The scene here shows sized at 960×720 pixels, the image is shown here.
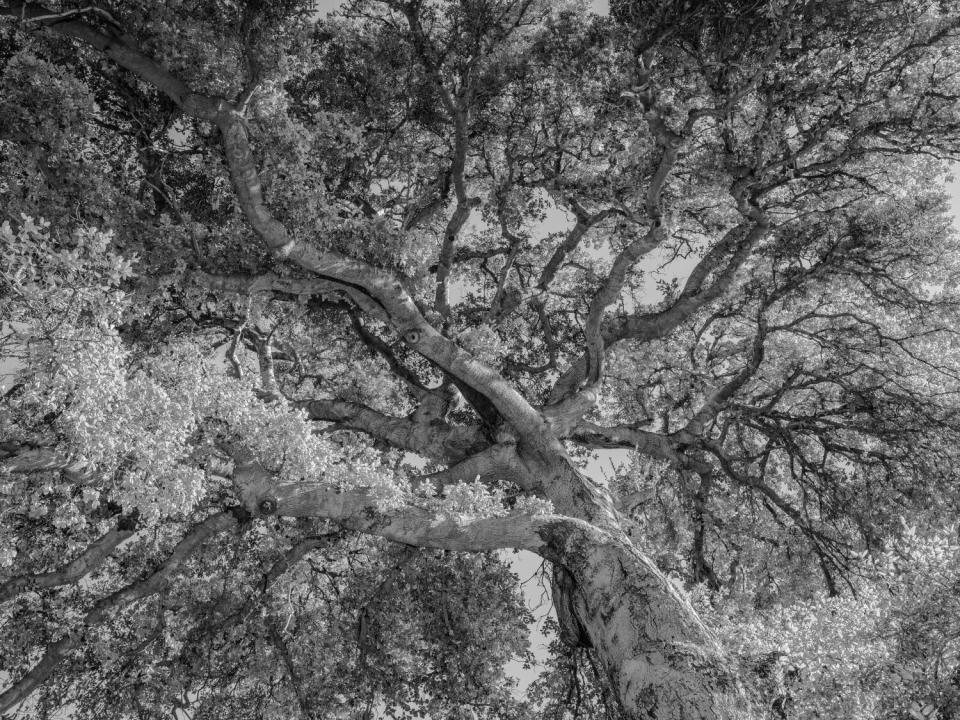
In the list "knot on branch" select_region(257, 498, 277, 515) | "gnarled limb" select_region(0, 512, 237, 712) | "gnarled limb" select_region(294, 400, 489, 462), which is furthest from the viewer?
"gnarled limb" select_region(294, 400, 489, 462)

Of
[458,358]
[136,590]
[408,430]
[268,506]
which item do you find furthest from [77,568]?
[458,358]

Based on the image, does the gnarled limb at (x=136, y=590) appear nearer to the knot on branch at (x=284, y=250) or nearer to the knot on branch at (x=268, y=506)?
the knot on branch at (x=268, y=506)

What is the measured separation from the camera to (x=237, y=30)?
8977 millimetres

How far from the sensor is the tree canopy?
6.39 m

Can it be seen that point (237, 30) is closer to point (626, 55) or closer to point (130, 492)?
point (626, 55)

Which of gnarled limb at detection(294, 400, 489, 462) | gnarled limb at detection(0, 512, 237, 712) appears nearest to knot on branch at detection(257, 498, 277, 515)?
gnarled limb at detection(0, 512, 237, 712)

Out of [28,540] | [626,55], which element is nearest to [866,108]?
[626,55]

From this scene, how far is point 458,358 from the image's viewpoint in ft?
31.6

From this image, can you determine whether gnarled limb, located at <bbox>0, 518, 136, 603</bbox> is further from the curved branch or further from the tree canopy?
the curved branch

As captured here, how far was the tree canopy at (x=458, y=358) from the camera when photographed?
6391 mm

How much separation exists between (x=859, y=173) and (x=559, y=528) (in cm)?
842

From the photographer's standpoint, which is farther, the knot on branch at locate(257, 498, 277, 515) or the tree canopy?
the knot on branch at locate(257, 498, 277, 515)

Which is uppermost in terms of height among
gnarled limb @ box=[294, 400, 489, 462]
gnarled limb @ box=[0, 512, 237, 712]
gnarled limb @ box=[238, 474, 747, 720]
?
gnarled limb @ box=[294, 400, 489, 462]

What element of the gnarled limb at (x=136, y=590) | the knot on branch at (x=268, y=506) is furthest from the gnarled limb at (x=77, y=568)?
the knot on branch at (x=268, y=506)
